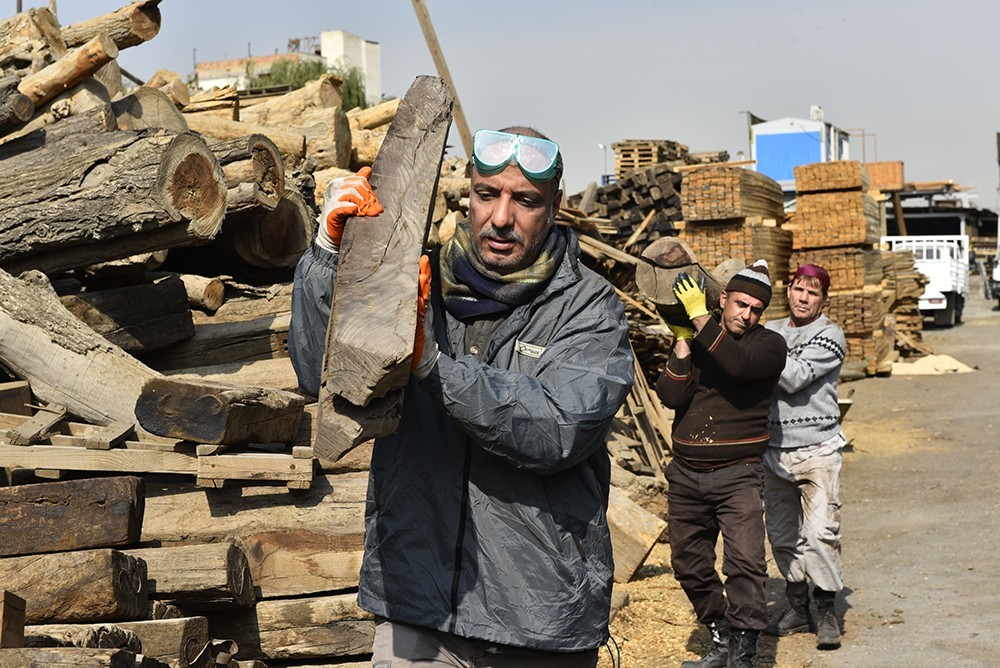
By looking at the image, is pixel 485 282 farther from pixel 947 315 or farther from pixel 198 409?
pixel 947 315

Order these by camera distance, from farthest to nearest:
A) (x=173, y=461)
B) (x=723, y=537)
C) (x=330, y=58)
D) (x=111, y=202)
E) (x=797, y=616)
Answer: (x=330, y=58) → (x=797, y=616) → (x=111, y=202) → (x=723, y=537) → (x=173, y=461)

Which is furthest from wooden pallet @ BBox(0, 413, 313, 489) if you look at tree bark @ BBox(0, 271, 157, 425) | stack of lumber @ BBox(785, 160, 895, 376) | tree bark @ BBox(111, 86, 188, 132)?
stack of lumber @ BBox(785, 160, 895, 376)

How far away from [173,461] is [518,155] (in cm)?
262

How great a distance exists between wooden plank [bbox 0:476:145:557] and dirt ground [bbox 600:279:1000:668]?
6.43 feet

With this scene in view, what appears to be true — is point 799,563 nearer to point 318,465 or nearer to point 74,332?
point 318,465

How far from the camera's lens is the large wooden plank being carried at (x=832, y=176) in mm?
15227

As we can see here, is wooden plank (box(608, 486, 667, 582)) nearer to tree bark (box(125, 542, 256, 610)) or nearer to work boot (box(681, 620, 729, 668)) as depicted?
work boot (box(681, 620, 729, 668))

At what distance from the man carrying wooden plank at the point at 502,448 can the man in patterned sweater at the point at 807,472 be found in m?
3.72

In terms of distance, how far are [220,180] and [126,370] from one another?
124cm

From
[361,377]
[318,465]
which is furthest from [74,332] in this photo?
[361,377]

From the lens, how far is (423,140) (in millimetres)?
2949

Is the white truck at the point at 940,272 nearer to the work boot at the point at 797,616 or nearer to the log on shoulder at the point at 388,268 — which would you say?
the work boot at the point at 797,616

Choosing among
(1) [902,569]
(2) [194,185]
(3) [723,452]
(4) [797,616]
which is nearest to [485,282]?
(3) [723,452]

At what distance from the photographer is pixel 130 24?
30.4ft
